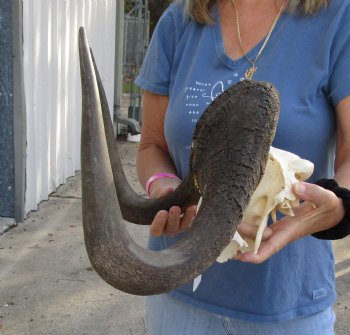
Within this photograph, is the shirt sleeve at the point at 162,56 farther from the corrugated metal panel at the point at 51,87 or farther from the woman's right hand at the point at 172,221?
the corrugated metal panel at the point at 51,87

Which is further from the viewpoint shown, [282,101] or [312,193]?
[282,101]

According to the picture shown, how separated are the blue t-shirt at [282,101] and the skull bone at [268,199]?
240 mm

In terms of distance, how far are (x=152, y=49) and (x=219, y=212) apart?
3.12 ft

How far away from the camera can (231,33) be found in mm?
2207

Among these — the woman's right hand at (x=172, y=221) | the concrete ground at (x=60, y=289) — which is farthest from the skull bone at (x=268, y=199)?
the concrete ground at (x=60, y=289)

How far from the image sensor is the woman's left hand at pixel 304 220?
1757 mm

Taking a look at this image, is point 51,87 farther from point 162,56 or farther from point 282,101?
point 282,101

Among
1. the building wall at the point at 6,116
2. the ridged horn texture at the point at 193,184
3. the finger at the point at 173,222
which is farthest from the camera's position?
the building wall at the point at 6,116

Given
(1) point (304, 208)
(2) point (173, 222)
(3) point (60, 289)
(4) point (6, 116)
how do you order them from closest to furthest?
(1) point (304, 208)
(2) point (173, 222)
(3) point (60, 289)
(4) point (6, 116)

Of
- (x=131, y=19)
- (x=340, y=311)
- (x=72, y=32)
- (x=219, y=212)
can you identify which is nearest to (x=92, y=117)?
A: (x=219, y=212)

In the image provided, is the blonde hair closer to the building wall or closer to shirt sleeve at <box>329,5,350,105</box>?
shirt sleeve at <box>329,5,350,105</box>

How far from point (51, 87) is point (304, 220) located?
216 inches

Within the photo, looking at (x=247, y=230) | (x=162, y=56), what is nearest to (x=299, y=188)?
(x=247, y=230)

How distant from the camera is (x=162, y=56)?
229cm
